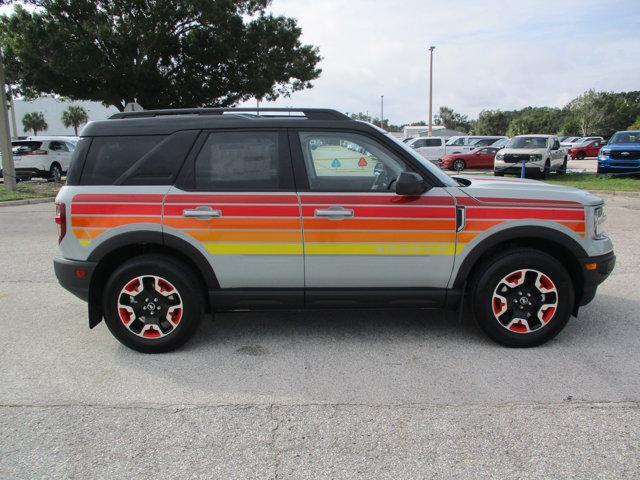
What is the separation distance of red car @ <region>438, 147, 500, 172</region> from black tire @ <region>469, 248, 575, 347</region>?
22.0 m

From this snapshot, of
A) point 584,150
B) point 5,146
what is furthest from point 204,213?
point 584,150

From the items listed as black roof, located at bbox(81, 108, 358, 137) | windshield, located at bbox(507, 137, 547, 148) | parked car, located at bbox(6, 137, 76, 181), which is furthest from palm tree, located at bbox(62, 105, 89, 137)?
black roof, located at bbox(81, 108, 358, 137)

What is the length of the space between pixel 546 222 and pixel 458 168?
22644mm

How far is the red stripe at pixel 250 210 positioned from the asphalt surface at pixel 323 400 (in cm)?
112

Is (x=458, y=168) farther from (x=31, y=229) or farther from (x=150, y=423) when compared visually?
(x=150, y=423)

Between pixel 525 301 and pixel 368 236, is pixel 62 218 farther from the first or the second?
pixel 525 301

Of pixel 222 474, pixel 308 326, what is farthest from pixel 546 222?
pixel 222 474

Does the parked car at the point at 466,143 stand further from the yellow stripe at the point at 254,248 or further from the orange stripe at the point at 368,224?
the yellow stripe at the point at 254,248

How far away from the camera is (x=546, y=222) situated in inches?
158

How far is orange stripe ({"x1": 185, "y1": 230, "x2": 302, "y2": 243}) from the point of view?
3936 millimetres

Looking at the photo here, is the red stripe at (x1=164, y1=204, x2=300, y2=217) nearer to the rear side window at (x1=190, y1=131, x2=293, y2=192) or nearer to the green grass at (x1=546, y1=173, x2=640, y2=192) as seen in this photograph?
the rear side window at (x1=190, y1=131, x2=293, y2=192)

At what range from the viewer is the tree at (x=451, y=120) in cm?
11094

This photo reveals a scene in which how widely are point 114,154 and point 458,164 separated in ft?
76.8

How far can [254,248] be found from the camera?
3.97m
